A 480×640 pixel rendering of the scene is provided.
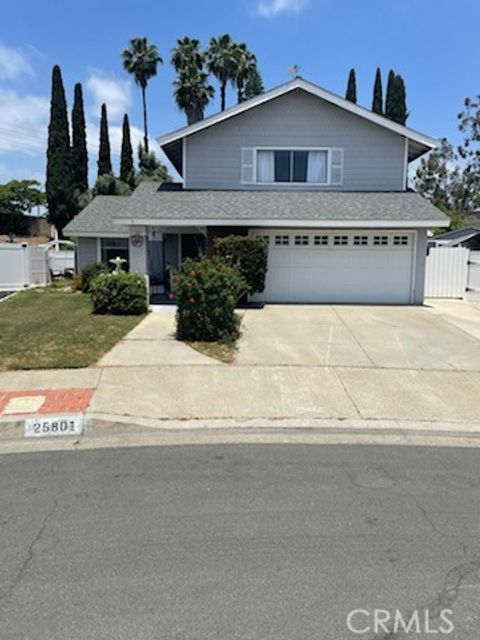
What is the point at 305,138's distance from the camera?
18219 mm

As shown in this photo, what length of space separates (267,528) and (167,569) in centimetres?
88

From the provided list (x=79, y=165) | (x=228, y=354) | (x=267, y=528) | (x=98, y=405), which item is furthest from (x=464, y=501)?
(x=79, y=165)

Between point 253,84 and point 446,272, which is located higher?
point 253,84

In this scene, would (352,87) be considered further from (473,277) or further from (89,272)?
(89,272)

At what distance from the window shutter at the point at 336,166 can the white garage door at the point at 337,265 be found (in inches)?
110

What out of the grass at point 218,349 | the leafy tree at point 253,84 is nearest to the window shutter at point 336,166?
the grass at point 218,349

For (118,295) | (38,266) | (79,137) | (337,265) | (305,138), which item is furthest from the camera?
(79,137)

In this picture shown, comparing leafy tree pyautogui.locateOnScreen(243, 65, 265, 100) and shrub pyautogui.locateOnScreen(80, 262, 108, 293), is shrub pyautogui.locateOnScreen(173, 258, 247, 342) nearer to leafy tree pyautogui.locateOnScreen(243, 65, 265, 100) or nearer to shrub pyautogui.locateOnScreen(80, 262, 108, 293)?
shrub pyautogui.locateOnScreen(80, 262, 108, 293)

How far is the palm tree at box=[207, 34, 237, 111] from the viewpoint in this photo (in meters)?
45.3

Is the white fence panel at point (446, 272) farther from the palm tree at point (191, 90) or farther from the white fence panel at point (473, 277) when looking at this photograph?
the palm tree at point (191, 90)

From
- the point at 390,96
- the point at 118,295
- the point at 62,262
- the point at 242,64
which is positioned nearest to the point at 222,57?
the point at 242,64

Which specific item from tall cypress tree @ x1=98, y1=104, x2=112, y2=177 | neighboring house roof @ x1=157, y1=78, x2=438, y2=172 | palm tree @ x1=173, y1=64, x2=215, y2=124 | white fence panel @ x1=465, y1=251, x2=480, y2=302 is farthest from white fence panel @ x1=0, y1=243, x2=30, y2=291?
palm tree @ x1=173, y1=64, x2=215, y2=124

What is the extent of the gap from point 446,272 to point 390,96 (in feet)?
106

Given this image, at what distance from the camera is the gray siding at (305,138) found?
59.6ft
